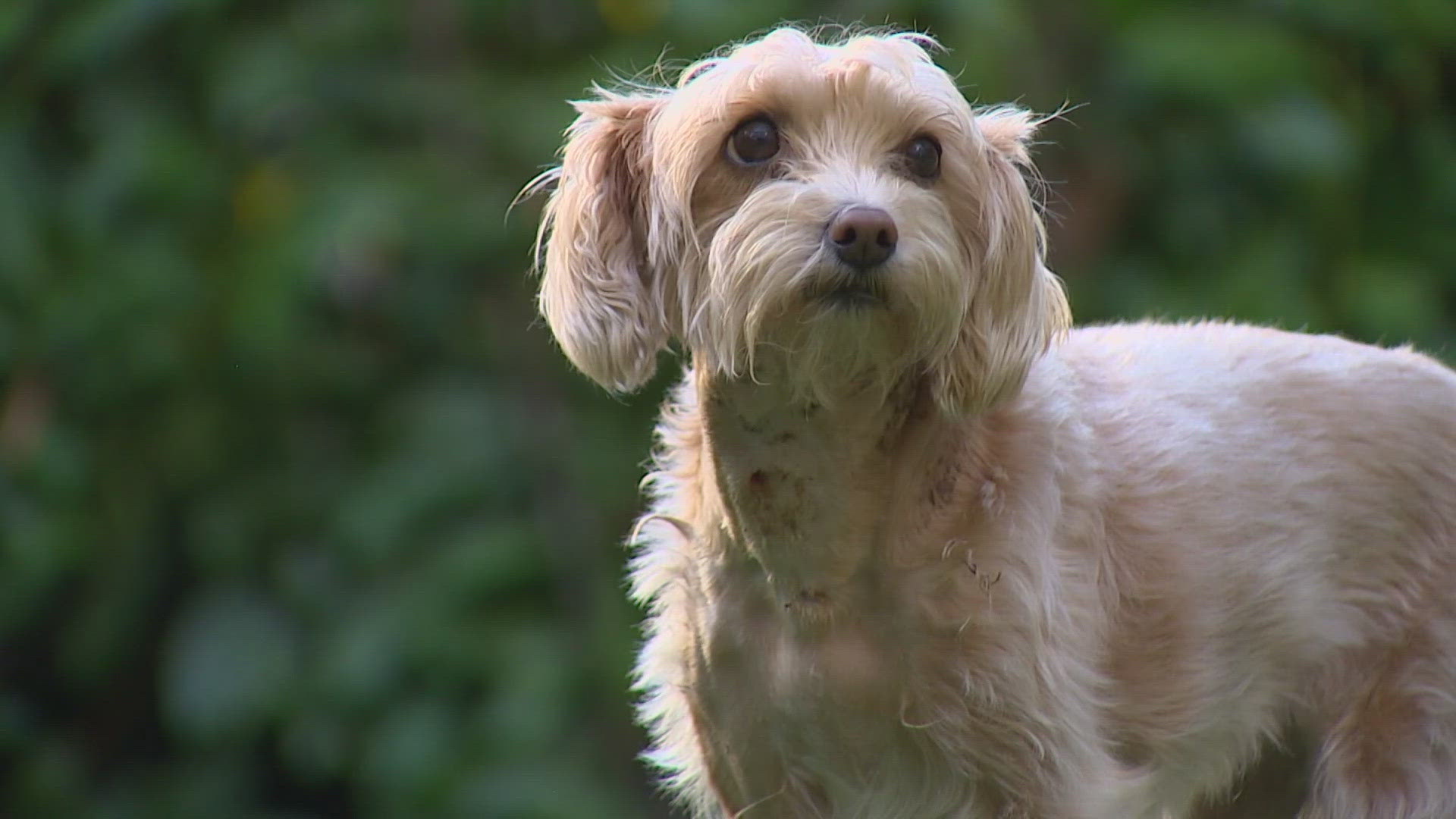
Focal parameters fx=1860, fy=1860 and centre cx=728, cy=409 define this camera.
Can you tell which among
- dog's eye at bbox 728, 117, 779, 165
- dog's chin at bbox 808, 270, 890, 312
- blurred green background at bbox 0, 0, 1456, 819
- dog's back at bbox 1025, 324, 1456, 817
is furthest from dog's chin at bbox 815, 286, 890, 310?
blurred green background at bbox 0, 0, 1456, 819

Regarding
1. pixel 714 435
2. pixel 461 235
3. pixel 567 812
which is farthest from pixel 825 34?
pixel 714 435

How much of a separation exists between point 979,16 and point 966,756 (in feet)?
13.1

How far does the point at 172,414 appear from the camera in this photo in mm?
7742

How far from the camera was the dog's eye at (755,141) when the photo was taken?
3.34 m

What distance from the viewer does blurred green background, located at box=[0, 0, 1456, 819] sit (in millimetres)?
7137

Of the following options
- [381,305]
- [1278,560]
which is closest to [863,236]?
[1278,560]

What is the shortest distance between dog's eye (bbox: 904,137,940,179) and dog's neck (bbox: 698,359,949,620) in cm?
40

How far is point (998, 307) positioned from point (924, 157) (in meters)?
0.30

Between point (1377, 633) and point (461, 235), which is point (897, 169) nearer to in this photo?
point (1377, 633)

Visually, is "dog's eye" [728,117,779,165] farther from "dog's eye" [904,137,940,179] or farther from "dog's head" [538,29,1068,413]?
"dog's eye" [904,137,940,179]

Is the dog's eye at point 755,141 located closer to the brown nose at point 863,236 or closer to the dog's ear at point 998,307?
the brown nose at point 863,236

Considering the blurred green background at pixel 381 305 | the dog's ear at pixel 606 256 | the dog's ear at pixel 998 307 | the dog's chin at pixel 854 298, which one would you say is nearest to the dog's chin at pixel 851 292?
the dog's chin at pixel 854 298

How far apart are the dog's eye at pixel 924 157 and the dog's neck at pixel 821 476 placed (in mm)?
402

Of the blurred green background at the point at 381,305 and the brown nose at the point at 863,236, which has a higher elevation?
the blurred green background at the point at 381,305
